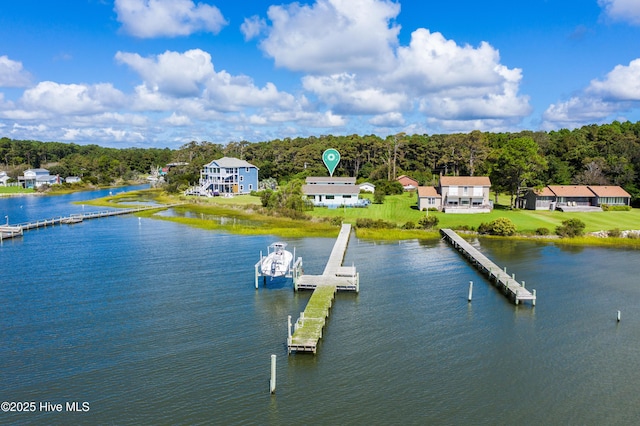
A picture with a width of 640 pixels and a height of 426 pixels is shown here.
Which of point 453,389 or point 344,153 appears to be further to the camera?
point 344,153

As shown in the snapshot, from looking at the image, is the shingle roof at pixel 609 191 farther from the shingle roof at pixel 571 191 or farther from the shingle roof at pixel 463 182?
the shingle roof at pixel 463 182

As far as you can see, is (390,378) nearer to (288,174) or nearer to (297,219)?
(297,219)

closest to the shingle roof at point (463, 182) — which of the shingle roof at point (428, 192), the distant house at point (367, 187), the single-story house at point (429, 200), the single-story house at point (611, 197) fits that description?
the shingle roof at point (428, 192)

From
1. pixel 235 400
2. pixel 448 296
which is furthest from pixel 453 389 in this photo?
pixel 448 296

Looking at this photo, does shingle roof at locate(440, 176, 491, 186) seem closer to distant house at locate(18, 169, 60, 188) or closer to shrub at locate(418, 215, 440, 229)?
shrub at locate(418, 215, 440, 229)

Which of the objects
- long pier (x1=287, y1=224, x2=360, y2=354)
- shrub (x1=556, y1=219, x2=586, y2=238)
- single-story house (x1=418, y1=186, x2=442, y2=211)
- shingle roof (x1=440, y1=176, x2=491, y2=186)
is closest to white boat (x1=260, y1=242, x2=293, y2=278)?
long pier (x1=287, y1=224, x2=360, y2=354)

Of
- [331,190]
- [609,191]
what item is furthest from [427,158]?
[609,191]

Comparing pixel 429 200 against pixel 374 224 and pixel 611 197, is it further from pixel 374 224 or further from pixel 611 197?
pixel 611 197
